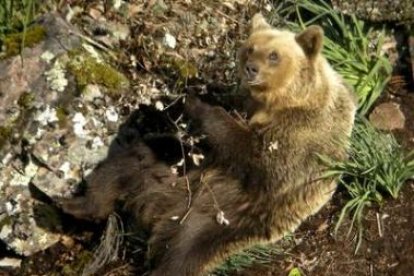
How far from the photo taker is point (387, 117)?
5.72m

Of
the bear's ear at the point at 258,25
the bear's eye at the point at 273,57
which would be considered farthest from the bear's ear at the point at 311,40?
the bear's ear at the point at 258,25

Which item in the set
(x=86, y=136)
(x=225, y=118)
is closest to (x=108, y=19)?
(x=86, y=136)

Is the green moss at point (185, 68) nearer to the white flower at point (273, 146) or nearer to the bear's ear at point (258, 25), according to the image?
the bear's ear at point (258, 25)

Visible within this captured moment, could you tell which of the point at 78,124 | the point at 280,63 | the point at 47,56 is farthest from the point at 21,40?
the point at 280,63

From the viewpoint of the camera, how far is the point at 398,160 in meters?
5.14

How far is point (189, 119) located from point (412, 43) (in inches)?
69.5

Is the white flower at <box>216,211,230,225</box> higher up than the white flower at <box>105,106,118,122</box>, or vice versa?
the white flower at <box>105,106,118,122</box>

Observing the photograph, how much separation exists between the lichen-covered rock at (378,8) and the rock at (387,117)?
0.63 meters

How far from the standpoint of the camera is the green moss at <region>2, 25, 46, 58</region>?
5352 mm

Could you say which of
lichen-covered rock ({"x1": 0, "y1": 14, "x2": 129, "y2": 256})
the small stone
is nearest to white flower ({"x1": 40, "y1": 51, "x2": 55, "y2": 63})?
lichen-covered rock ({"x1": 0, "y1": 14, "x2": 129, "y2": 256})

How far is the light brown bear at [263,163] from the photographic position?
15.5 ft

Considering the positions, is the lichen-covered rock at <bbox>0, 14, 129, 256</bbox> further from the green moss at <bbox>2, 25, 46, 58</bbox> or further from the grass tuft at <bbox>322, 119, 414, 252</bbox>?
the grass tuft at <bbox>322, 119, 414, 252</bbox>

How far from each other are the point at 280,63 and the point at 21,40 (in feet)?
5.80

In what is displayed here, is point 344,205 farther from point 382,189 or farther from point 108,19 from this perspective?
point 108,19
